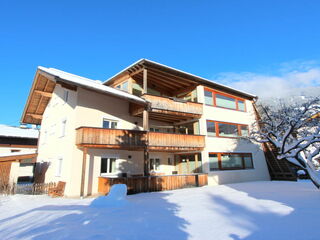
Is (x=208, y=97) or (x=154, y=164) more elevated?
(x=208, y=97)

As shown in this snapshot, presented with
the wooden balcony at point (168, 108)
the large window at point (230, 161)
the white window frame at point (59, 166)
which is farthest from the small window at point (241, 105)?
the white window frame at point (59, 166)

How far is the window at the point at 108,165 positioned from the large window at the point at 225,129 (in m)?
9.04

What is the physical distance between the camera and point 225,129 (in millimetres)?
19609

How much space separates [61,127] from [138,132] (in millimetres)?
6187

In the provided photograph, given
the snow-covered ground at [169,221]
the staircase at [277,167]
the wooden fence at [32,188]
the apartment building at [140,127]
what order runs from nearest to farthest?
the snow-covered ground at [169,221]
the apartment building at [140,127]
the wooden fence at [32,188]
the staircase at [277,167]

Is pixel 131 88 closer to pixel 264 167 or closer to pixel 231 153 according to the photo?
pixel 231 153

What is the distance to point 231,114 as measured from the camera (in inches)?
811

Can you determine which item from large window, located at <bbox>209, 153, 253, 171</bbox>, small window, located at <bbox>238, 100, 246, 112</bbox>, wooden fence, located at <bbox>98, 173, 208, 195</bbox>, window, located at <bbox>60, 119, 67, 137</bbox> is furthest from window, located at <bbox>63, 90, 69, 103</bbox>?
small window, located at <bbox>238, 100, 246, 112</bbox>

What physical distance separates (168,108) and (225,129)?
7.09m

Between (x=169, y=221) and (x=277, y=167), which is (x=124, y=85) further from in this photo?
(x=277, y=167)

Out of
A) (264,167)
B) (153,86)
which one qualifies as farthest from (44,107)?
(264,167)

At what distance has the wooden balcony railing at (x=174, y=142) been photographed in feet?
47.6

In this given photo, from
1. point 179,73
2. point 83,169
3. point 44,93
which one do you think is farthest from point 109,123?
point 44,93

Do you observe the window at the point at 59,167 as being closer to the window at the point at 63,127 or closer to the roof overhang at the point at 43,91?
the window at the point at 63,127
